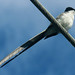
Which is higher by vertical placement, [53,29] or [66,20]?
[66,20]

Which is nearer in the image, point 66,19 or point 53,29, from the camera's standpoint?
point 53,29

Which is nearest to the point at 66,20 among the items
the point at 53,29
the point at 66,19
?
the point at 66,19

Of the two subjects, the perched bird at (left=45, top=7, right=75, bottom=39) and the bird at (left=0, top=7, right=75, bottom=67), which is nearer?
the bird at (left=0, top=7, right=75, bottom=67)

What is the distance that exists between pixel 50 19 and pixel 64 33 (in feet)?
1.31

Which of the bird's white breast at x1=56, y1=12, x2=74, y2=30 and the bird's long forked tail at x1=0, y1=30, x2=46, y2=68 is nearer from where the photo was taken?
the bird's long forked tail at x1=0, y1=30, x2=46, y2=68

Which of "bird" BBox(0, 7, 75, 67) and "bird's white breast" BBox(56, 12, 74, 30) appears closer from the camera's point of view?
"bird" BBox(0, 7, 75, 67)

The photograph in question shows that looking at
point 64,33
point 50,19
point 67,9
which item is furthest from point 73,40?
point 67,9

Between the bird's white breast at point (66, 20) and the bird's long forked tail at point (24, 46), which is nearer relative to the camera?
the bird's long forked tail at point (24, 46)

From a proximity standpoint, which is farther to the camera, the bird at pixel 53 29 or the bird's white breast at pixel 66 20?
the bird's white breast at pixel 66 20

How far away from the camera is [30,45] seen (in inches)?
216

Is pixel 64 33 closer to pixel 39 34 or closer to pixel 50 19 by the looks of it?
pixel 50 19

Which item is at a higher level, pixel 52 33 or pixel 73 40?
pixel 52 33

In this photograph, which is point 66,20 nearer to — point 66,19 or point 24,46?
point 66,19

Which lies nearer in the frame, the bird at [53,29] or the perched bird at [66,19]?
the bird at [53,29]
